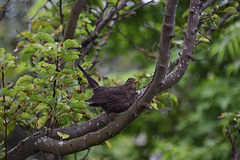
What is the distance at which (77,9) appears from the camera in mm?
3018

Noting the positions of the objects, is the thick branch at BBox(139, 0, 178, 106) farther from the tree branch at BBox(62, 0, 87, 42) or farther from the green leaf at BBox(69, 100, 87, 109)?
the tree branch at BBox(62, 0, 87, 42)

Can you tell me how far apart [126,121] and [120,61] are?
1048 centimetres

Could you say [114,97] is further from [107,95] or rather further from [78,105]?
[78,105]

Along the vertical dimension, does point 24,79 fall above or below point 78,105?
above

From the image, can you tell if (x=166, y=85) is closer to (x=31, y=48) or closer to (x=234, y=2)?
(x=31, y=48)

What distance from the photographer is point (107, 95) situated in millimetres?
3307

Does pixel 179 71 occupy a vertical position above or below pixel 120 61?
below

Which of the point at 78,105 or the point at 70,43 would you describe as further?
the point at 78,105

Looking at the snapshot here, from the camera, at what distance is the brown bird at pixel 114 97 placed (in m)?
3.03

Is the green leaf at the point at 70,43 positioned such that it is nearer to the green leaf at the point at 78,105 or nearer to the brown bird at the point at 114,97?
the green leaf at the point at 78,105

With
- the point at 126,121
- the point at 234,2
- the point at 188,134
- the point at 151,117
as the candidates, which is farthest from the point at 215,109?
the point at 126,121

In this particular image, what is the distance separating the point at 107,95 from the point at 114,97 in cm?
10

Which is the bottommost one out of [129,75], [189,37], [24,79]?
[189,37]

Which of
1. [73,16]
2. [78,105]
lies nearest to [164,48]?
[78,105]
